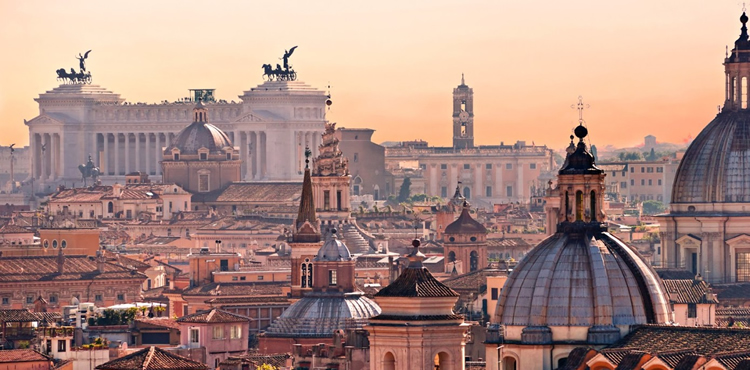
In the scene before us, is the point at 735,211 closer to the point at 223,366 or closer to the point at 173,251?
the point at 223,366

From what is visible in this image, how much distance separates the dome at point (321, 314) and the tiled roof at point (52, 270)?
28331 millimetres

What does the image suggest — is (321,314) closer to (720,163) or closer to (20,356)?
(20,356)

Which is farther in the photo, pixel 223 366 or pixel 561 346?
pixel 223 366

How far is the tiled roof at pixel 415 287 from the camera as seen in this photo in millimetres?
53031

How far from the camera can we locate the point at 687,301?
257 feet

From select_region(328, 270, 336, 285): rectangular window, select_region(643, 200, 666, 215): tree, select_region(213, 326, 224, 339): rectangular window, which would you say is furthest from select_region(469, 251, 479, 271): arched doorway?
select_region(643, 200, 666, 215): tree

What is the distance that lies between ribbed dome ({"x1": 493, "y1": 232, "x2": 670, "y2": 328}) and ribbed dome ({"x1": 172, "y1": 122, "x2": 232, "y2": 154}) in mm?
137055

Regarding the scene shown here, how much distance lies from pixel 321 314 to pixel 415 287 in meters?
32.7

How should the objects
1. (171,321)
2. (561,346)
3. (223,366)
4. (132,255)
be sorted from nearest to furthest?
1. (561,346)
2. (223,366)
3. (171,321)
4. (132,255)

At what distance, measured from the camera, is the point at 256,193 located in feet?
588

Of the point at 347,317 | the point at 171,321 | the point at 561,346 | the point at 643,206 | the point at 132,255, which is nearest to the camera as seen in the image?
the point at 561,346

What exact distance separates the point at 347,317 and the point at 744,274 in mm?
16308

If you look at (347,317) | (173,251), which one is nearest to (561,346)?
(347,317)

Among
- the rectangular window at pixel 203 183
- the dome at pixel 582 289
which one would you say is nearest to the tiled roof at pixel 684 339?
the dome at pixel 582 289
